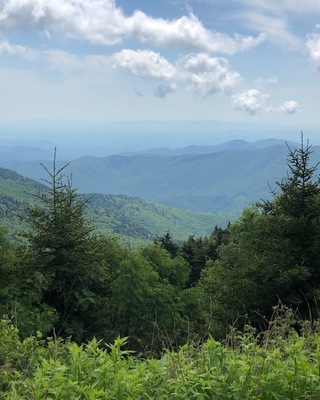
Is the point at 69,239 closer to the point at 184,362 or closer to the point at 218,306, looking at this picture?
the point at 218,306

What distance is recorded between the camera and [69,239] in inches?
731

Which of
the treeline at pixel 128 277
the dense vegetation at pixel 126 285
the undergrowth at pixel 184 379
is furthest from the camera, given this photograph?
the treeline at pixel 128 277

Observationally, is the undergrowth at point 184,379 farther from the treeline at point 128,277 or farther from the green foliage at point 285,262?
the green foliage at point 285,262

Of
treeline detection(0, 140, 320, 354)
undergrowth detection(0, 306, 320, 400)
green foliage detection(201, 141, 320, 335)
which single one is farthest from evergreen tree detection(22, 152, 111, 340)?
undergrowth detection(0, 306, 320, 400)

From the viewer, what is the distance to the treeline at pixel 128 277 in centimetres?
1589

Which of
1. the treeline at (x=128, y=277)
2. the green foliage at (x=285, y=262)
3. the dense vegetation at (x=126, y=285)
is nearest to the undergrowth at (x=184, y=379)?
the dense vegetation at (x=126, y=285)

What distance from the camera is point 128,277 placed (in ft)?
68.4

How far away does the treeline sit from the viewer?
1589 cm

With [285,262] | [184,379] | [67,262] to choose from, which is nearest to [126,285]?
[67,262]

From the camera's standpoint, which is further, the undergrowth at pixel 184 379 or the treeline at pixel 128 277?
the treeline at pixel 128 277

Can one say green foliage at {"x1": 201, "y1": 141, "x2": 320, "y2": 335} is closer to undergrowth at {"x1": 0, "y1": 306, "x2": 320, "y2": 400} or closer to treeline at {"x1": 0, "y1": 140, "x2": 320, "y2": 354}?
treeline at {"x1": 0, "y1": 140, "x2": 320, "y2": 354}

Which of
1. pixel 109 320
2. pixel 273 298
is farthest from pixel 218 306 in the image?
pixel 109 320

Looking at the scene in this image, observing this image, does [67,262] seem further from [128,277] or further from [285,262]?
[285,262]

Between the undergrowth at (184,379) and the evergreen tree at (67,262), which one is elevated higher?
the undergrowth at (184,379)
